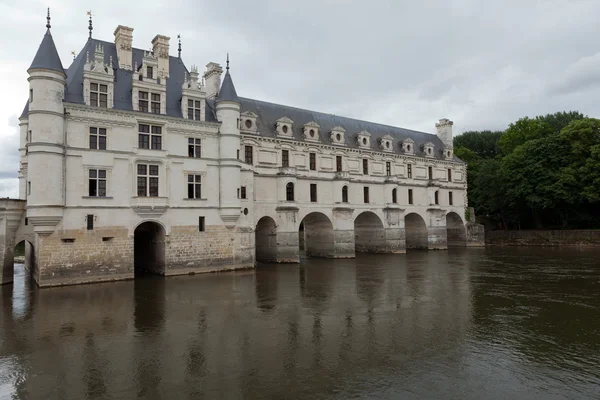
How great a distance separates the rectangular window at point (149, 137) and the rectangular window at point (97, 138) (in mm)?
2015

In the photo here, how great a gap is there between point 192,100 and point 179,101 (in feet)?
3.02

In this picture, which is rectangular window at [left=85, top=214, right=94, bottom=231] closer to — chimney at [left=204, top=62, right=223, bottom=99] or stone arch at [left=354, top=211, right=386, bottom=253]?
chimney at [left=204, top=62, right=223, bottom=99]

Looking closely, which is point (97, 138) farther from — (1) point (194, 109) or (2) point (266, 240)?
(2) point (266, 240)

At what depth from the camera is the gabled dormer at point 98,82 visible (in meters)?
23.7

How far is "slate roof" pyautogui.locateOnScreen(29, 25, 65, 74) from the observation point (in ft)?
72.5

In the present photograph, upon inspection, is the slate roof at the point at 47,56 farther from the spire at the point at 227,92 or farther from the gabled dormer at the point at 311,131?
the gabled dormer at the point at 311,131

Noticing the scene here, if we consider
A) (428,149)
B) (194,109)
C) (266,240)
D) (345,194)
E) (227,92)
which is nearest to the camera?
(194,109)

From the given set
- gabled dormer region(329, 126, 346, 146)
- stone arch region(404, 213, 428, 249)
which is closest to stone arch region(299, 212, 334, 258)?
gabled dormer region(329, 126, 346, 146)

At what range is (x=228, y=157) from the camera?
28188 millimetres

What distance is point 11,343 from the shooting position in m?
12.8

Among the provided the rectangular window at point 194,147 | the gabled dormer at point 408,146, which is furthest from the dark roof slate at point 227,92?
the gabled dormer at point 408,146

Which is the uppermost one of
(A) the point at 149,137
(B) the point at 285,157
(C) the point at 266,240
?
(B) the point at 285,157

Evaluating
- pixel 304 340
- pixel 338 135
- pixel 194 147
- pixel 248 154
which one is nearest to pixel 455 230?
pixel 338 135

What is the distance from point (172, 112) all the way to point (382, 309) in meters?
18.4
